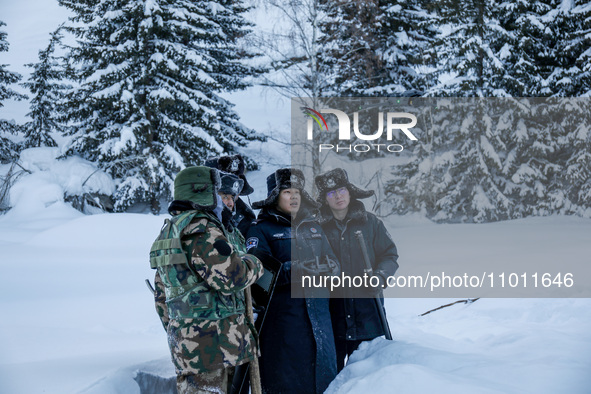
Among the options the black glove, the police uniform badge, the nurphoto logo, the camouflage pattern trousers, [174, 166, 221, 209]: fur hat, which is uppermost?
the nurphoto logo

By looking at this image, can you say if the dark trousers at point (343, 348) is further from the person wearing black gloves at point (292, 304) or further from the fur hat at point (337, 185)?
the fur hat at point (337, 185)

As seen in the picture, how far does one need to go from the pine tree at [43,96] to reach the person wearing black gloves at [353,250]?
69.2ft

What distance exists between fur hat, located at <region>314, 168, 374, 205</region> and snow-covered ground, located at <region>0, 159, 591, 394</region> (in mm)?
391

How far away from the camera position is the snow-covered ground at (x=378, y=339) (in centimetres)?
257

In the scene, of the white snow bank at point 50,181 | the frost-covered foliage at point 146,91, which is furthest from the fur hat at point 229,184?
the white snow bank at point 50,181

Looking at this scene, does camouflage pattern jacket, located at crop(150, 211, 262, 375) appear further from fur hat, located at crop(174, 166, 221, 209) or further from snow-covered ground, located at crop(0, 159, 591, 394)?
snow-covered ground, located at crop(0, 159, 591, 394)

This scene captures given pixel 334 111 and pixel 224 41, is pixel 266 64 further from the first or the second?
pixel 334 111

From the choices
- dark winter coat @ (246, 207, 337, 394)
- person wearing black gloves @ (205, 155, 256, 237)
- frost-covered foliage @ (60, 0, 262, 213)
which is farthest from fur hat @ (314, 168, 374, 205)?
frost-covered foliage @ (60, 0, 262, 213)

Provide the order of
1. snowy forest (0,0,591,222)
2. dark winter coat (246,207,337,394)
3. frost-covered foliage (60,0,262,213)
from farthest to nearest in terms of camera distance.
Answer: frost-covered foliage (60,0,262,213)
snowy forest (0,0,591,222)
dark winter coat (246,207,337,394)

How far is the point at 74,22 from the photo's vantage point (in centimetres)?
1557

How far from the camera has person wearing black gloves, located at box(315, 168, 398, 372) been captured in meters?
3.21

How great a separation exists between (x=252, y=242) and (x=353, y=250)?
27.3 inches

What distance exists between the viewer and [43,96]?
2136 centimetres

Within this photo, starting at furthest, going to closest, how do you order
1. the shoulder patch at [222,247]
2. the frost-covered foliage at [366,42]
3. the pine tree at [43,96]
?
the pine tree at [43,96], the frost-covered foliage at [366,42], the shoulder patch at [222,247]
